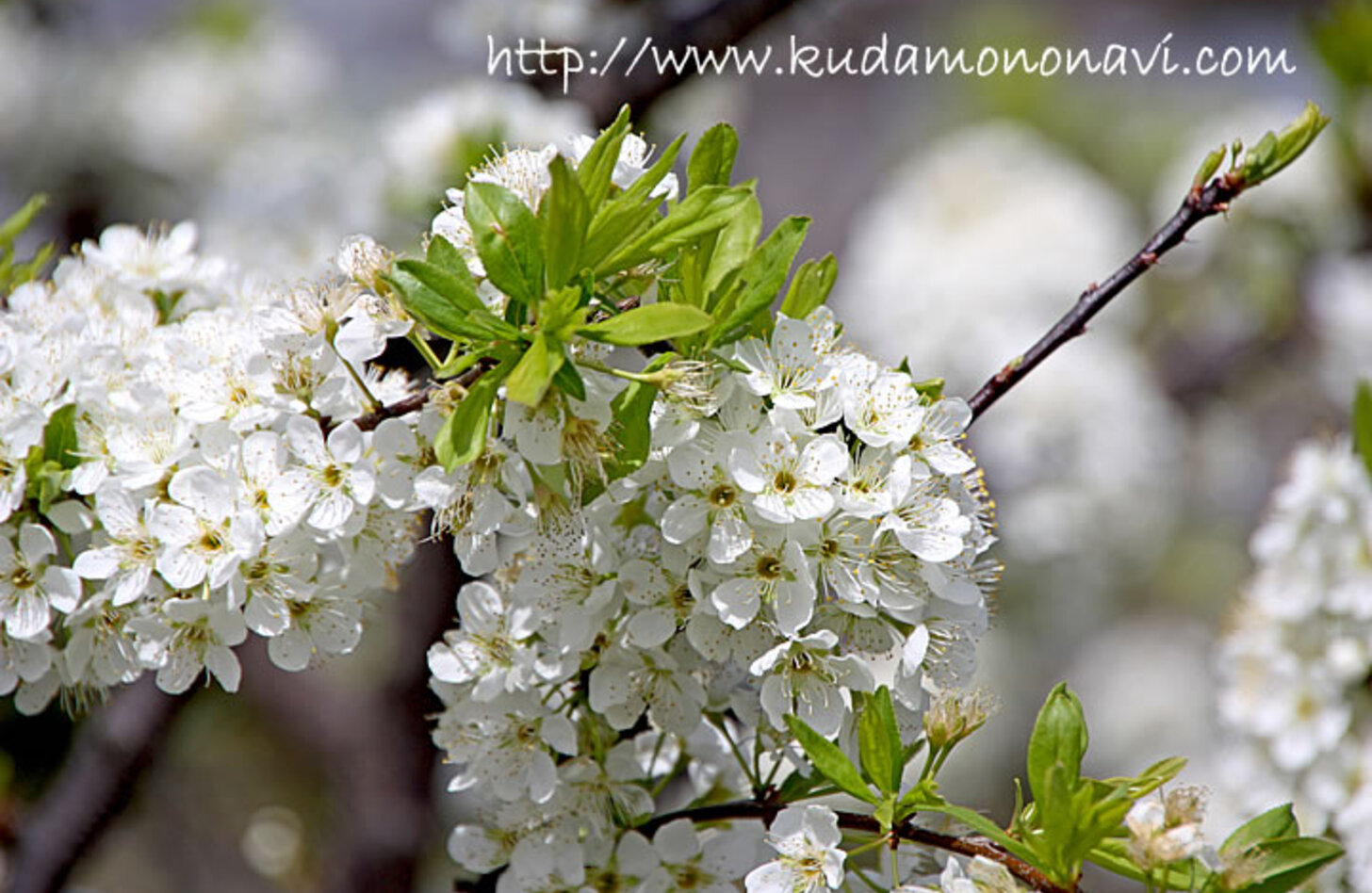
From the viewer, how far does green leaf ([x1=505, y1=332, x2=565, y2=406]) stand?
0.75 metres

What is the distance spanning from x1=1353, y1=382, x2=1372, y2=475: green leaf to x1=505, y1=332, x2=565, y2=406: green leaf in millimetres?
994

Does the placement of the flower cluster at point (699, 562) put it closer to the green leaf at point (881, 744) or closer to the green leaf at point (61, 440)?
the green leaf at point (881, 744)

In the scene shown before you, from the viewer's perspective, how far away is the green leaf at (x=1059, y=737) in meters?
0.85

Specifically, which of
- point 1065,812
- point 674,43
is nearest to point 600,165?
point 1065,812

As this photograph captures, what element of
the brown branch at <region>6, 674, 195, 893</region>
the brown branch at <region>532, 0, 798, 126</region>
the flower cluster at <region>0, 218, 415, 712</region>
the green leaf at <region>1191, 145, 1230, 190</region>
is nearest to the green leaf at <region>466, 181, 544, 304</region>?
the flower cluster at <region>0, 218, 415, 712</region>

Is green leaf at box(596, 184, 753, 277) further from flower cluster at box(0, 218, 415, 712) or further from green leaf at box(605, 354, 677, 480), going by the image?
flower cluster at box(0, 218, 415, 712)

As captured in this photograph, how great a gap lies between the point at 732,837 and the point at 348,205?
5.07ft

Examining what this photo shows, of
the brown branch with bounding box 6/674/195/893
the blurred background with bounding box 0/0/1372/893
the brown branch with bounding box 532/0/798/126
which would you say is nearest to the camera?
the brown branch with bounding box 6/674/195/893

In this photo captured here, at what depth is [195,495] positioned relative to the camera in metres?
0.86

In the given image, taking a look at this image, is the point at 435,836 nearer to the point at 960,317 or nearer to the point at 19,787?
the point at 19,787

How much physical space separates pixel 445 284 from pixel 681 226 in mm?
151

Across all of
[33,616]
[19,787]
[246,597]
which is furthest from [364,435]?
[19,787]

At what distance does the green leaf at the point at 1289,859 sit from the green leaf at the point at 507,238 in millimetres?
590

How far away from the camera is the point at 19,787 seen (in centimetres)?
254
